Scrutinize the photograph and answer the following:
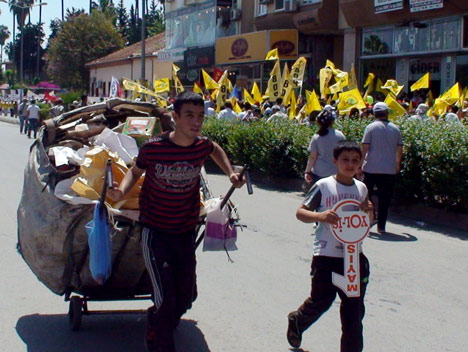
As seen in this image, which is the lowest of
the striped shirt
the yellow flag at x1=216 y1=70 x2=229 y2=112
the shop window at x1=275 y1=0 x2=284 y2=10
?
the striped shirt

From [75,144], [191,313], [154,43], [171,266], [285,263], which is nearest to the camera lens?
[171,266]

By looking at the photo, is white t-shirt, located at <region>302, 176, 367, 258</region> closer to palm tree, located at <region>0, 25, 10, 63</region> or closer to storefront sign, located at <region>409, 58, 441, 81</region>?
storefront sign, located at <region>409, 58, 441, 81</region>

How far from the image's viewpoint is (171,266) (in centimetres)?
455

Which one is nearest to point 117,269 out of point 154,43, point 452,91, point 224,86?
point 452,91

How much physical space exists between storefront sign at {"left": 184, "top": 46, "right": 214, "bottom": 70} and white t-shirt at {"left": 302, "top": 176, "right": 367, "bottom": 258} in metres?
28.6

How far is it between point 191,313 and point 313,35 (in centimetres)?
2151

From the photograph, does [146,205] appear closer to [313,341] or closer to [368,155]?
[313,341]

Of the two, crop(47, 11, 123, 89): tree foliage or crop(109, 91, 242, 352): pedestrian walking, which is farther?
crop(47, 11, 123, 89): tree foliage

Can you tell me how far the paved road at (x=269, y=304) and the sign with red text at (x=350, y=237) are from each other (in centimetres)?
95

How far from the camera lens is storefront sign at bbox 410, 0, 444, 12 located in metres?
19.3

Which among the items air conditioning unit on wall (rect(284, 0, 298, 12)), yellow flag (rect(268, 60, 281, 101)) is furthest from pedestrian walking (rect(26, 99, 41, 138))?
yellow flag (rect(268, 60, 281, 101))

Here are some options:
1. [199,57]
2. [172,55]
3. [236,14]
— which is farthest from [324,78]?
[172,55]

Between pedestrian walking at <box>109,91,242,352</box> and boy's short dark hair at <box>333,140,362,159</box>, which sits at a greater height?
boy's short dark hair at <box>333,140,362,159</box>

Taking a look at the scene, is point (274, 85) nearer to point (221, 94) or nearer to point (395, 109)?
point (221, 94)
